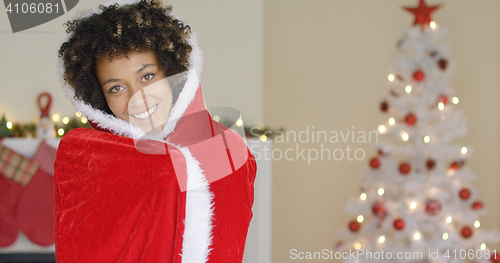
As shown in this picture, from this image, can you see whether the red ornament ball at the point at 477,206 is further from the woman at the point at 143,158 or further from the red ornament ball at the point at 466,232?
the woman at the point at 143,158

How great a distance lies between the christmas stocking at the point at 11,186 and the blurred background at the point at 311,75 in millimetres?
356

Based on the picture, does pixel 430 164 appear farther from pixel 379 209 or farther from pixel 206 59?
pixel 206 59

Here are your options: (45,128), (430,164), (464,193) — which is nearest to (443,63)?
(430,164)

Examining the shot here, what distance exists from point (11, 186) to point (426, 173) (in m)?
2.21

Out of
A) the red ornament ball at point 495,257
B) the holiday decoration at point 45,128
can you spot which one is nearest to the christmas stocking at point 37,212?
the holiday decoration at point 45,128

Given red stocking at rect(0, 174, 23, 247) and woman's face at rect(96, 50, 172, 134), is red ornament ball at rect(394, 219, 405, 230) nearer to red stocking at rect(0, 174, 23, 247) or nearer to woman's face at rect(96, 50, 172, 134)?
woman's face at rect(96, 50, 172, 134)

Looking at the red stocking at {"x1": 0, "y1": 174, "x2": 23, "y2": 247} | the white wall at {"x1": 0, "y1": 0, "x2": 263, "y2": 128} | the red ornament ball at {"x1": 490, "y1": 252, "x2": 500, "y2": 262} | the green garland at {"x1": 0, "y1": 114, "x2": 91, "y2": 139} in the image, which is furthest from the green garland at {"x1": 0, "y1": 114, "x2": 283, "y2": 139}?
the red ornament ball at {"x1": 490, "y1": 252, "x2": 500, "y2": 262}

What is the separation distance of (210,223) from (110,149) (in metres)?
0.24

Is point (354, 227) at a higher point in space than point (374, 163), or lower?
lower

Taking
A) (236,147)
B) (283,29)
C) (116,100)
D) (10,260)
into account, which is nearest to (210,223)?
(236,147)

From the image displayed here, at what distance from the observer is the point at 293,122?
2750 mm

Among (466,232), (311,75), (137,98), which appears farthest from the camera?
(311,75)

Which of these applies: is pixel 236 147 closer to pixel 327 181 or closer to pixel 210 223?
pixel 210 223

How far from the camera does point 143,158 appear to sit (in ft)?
2.47
